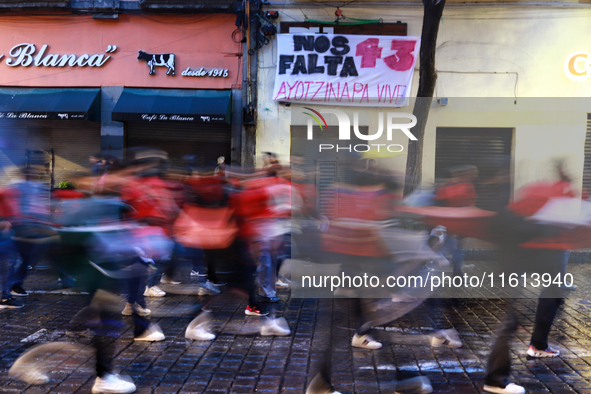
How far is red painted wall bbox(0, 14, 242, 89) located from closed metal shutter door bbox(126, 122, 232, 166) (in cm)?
109

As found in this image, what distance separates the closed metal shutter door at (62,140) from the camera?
1402 cm

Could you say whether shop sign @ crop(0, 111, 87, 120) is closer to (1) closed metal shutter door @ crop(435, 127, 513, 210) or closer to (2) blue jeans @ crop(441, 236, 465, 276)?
(1) closed metal shutter door @ crop(435, 127, 513, 210)

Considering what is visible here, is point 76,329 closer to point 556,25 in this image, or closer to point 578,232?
point 578,232

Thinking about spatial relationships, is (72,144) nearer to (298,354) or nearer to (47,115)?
(47,115)

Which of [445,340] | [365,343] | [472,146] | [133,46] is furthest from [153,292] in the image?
[472,146]

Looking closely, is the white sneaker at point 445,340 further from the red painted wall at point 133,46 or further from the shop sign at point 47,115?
the shop sign at point 47,115

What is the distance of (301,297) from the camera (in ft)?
24.4

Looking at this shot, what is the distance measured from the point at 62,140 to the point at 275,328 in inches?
429

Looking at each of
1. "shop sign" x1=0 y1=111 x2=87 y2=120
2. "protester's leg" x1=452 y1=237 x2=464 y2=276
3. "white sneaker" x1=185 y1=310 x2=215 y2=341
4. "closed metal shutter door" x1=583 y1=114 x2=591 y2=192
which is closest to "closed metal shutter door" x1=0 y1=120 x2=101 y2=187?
"shop sign" x1=0 y1=111 x2=87 y2=120

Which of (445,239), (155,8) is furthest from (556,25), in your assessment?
(155,8)

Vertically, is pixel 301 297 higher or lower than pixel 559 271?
lower

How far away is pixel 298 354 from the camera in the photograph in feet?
16.4

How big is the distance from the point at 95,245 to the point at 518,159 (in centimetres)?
1194

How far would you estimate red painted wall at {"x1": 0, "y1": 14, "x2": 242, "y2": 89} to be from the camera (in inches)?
532
